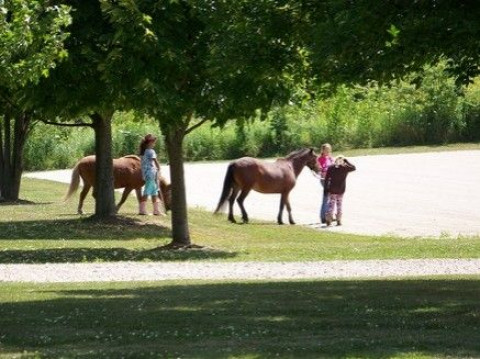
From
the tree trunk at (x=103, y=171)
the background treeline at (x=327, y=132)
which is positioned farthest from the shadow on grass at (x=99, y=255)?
the background treeline at (x=327, y=132)

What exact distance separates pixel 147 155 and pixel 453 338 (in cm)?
2146

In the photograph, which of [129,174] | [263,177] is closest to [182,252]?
[129,174]

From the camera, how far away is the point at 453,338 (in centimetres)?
1184

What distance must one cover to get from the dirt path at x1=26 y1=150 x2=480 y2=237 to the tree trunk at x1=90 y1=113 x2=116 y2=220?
5.72 m

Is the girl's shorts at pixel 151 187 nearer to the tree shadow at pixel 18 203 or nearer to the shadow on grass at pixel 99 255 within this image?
the tree shadow at pixel 18 203

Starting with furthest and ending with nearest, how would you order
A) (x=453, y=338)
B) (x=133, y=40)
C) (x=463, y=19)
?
(x=133, y=40), (x=463, y=19), (x=453, y=338)

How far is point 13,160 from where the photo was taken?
39344 mm

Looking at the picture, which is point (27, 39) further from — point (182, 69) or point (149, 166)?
point (149, 166)

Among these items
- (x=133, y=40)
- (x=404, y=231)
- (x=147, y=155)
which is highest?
(x=133, y=40)

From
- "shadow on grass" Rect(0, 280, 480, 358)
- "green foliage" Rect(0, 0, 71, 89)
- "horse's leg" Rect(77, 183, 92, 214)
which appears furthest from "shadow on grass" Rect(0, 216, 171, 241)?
"shadow on grass" Rect(0, 280, 480, 358)

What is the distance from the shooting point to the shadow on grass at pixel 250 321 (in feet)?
37.2

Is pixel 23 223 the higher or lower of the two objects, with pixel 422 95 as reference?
lower

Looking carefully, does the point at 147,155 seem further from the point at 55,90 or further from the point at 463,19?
the point at 463,19

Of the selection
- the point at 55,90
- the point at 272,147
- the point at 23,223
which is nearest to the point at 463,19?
the point at 55,90
